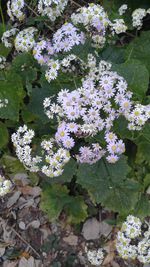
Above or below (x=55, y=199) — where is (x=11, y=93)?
above

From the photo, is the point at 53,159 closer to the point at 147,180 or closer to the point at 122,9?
the point at 147,180

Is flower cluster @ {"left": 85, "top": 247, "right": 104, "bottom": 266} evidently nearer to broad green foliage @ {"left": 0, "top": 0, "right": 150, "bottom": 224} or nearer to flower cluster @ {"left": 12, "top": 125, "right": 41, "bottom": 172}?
broad green foliage @ {"left": 0, "top": 0, "right": 150, "bottom": 224}

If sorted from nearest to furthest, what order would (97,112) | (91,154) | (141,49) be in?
(97,112) → (91,154) → (141,49)

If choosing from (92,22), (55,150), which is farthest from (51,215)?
(92,22)

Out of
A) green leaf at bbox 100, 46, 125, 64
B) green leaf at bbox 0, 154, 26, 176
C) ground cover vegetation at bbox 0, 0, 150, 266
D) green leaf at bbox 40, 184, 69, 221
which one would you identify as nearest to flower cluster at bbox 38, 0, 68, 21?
ground cover vegetation at bbox 0, 0, 150, 266

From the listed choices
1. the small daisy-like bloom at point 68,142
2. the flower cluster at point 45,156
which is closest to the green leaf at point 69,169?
the flower cluster at point 45,156

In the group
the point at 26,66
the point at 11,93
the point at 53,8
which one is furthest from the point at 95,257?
the point at 53,8

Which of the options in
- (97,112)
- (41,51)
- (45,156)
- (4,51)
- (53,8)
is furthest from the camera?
(4,51)

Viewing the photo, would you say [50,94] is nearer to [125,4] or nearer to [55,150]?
[55,150]
